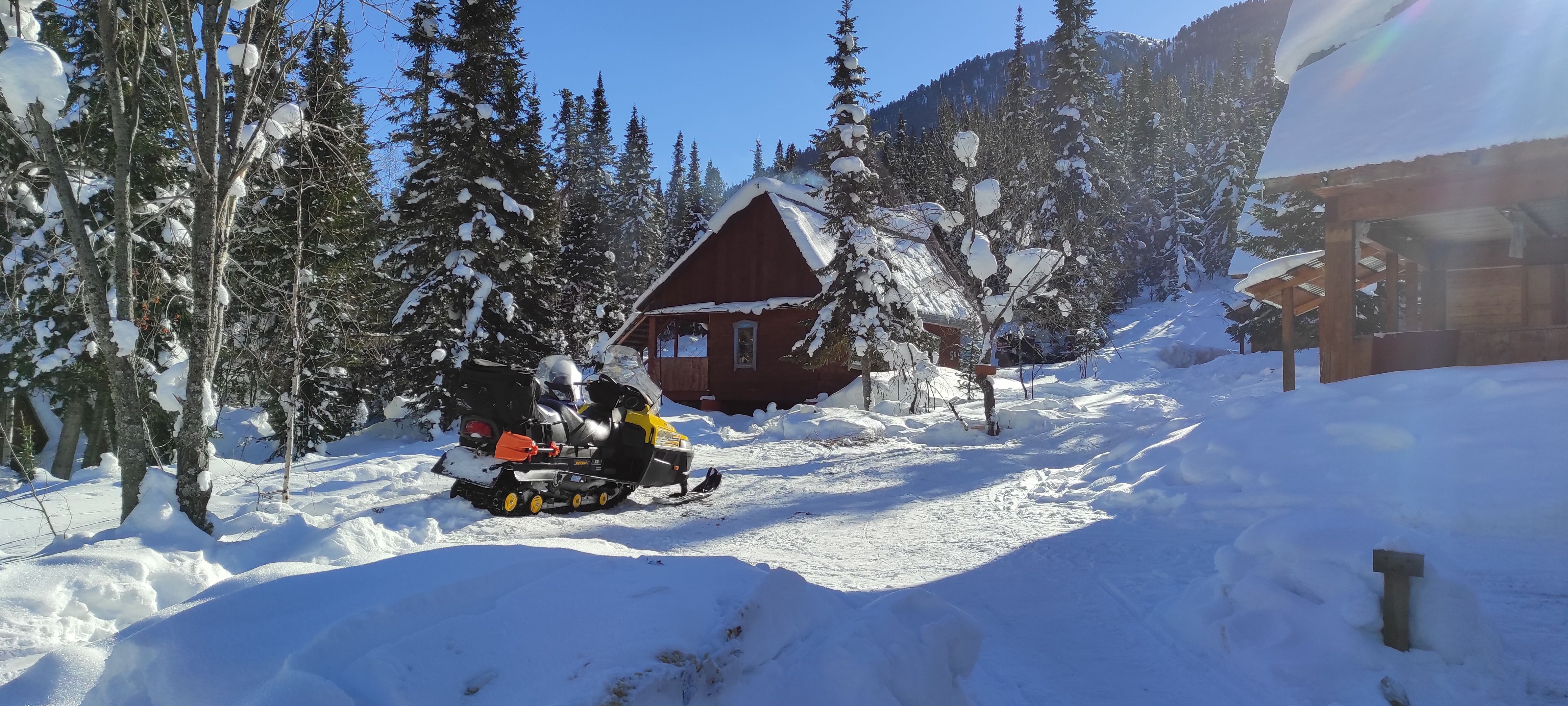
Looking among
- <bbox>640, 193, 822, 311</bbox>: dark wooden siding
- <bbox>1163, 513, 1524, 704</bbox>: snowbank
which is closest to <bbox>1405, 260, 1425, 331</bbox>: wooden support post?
<bbox>1163, 513, 1524, 704</bbox>: snowbank

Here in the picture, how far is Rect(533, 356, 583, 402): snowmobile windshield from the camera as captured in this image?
8289 mm

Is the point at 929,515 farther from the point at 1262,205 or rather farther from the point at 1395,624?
the point at 1262,205

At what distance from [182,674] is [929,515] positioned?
257 inches

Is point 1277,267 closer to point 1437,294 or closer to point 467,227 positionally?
point 1437,294

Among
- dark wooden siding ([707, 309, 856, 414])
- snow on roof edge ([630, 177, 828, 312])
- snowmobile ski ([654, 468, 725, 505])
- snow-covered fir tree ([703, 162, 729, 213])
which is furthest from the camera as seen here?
snow-covered fir tree ([703, 162, 729, 213])

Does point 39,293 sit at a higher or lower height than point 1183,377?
higher

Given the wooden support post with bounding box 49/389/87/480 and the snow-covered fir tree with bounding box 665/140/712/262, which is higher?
the snow-covered fir tree with bounding box 665/140/712/262

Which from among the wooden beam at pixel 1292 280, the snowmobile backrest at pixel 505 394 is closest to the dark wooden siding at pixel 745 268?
the wooden beam at pixel 1292 280

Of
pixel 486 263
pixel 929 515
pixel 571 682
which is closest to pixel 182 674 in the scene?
pixel 571 682

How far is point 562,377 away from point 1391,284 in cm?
1485

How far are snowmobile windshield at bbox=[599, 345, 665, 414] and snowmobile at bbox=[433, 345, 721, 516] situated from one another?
9 centimetres

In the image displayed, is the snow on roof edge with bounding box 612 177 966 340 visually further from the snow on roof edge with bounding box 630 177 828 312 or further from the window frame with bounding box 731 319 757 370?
the window frame with bounding box 731 319 757 370

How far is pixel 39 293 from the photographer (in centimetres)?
1465

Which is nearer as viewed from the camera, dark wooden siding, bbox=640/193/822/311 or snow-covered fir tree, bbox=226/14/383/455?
snow-covered fir tree, bbox=226/14/383/455
